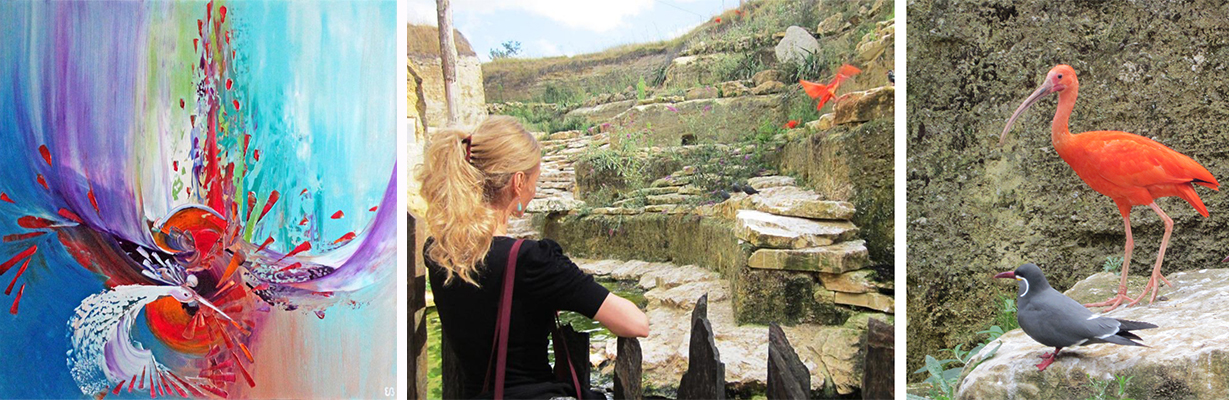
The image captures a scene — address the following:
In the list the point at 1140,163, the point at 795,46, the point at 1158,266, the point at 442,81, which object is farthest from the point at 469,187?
the point at 1158,266

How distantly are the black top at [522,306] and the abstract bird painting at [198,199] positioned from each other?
2.12ft

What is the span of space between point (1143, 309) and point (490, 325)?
2.40 meters

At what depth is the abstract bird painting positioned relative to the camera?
143 inches

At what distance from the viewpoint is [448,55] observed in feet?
12.2

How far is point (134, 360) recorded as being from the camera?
3.76m

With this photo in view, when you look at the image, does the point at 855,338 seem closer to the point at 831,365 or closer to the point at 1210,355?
the point at 831,365

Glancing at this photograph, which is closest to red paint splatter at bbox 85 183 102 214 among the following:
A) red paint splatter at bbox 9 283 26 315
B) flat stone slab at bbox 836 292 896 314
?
red paint splatter at bbox 9 283 26 315

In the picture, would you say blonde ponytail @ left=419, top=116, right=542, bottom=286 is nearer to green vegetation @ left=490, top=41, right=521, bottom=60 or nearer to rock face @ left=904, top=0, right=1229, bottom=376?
green vegetation @ left=490, top=41, right=521, bottom=60

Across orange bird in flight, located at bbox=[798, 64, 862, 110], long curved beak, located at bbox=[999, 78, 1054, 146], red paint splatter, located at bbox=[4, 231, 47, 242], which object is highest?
orange bird in flight, located at bbox=[798, 64, 862, 110]

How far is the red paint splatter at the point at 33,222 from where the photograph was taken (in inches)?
151

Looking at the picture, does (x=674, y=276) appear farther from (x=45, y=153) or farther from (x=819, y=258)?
(x=45, y=153)

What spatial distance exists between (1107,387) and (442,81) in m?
2.85

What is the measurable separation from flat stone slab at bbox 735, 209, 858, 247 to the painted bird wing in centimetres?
93

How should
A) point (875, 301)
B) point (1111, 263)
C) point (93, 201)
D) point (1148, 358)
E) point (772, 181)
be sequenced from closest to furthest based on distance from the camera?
1. point (1148, 358)
2. point (1111, 263)
3. point (875, 301)
4. point (772, 181)
5. point (93, 201)
